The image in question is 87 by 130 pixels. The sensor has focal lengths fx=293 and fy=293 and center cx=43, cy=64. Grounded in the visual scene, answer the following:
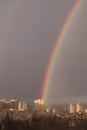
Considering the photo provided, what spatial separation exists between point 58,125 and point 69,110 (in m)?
11.4

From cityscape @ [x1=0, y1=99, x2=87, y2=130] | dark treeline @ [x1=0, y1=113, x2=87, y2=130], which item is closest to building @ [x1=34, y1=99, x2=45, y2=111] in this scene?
cityscape @ [x1=0, y1=99, x2=87, y2=130]

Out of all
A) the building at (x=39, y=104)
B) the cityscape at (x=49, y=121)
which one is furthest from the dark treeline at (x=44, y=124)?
the building at (x=39, y=104)

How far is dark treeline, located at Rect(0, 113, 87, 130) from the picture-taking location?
24.1 m

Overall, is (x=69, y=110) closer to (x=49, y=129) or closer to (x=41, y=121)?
(x=41, y=121)

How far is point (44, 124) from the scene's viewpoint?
26516mm

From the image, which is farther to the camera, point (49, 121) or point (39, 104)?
point (39, 104)

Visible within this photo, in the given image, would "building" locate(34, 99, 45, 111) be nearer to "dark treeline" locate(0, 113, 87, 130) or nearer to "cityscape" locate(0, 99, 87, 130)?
"cityscape" locate(0, 99, 87, 130)

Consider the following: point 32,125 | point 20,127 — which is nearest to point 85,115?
point 32,125

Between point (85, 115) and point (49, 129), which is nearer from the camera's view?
point (49, 129)

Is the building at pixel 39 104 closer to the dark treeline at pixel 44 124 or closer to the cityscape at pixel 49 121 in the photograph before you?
the cityscape at pixel 49 121

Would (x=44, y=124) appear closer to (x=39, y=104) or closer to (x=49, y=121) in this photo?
(x=49, y=121)

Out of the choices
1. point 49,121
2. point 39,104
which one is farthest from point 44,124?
point 39,104

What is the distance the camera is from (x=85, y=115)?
107 ft

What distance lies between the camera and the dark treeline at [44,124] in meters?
24.1
